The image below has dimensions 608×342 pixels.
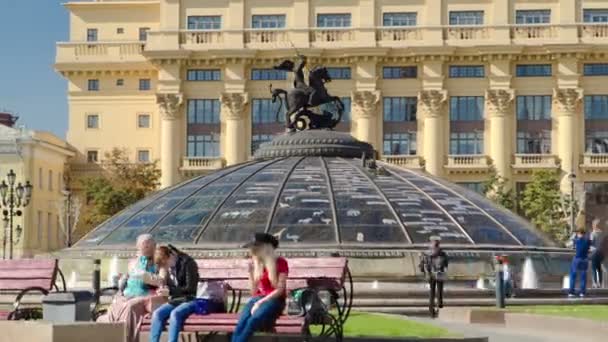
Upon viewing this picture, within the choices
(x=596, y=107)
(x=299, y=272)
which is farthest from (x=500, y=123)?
(x=299, y=272)

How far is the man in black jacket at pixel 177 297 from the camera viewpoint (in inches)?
507

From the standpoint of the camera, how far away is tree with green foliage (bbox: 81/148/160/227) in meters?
81.9

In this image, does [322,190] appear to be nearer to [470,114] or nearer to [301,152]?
[301,152]

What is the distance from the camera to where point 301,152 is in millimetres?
30688

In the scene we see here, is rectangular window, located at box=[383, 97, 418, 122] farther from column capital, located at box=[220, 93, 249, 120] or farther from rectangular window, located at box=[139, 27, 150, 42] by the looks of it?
rectangular window, located at box=[139, 27, 150, 42]

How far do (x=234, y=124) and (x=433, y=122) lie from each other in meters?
13.3

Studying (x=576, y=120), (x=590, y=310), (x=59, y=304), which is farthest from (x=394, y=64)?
(x=59, y=304)

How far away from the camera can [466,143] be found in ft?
291

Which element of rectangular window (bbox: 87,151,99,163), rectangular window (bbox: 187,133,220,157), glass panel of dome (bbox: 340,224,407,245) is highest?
rectangular window (bbox: 187,133,220,157)

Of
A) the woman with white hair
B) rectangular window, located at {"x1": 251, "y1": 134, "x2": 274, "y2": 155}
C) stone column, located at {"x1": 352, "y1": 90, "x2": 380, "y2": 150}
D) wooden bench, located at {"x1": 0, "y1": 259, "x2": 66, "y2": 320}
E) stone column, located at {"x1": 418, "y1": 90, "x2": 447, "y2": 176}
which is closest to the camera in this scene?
the woman with white hair

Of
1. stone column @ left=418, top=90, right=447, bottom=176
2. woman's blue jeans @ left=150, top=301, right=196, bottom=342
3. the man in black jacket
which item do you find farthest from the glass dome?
stone column @ left=418, top=90, right=447, bottom=176

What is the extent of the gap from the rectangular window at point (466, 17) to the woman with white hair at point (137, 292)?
76.4m

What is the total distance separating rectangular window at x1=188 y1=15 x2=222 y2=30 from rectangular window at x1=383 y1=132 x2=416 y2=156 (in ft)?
45.3

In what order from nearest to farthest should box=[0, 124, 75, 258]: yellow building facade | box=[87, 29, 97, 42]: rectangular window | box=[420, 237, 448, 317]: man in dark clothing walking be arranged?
box=[420, 237, 448, 317]: man in dark clothing walking < box=[0, 124, 75, 258]: yellow building facade < box=[87, 29, 97, 42]: rectangular window
